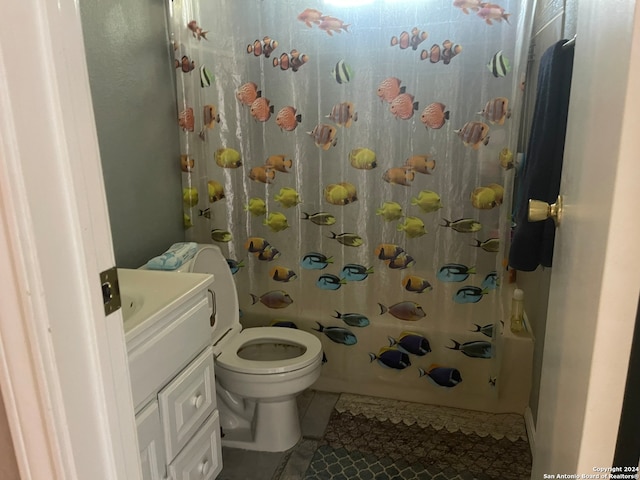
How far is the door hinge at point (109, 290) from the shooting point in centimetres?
73

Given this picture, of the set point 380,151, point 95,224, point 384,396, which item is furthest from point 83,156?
point 384,396

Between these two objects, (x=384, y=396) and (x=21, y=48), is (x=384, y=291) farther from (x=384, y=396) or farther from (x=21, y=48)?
(x=21, y=48)

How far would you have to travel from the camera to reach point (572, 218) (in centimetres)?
87

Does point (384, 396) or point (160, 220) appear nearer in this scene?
point (160, 220)

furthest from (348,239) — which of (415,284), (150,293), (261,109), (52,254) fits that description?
(52,254)

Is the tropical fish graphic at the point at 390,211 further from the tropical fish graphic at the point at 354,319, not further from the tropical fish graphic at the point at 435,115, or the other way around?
the tropical fish graphic at the point at 354,319

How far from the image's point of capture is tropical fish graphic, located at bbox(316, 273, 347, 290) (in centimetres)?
228

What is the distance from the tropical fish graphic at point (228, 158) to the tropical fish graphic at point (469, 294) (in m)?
1.14

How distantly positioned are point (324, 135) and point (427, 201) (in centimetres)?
52

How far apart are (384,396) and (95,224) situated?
193cm

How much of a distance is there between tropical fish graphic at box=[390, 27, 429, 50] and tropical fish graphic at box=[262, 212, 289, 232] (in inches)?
34.6

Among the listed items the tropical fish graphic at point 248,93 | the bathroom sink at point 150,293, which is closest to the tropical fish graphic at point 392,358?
the bathroom sink at point 150,293

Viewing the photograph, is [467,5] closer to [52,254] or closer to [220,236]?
[220,236]

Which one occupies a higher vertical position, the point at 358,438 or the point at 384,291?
the point at 384,291
